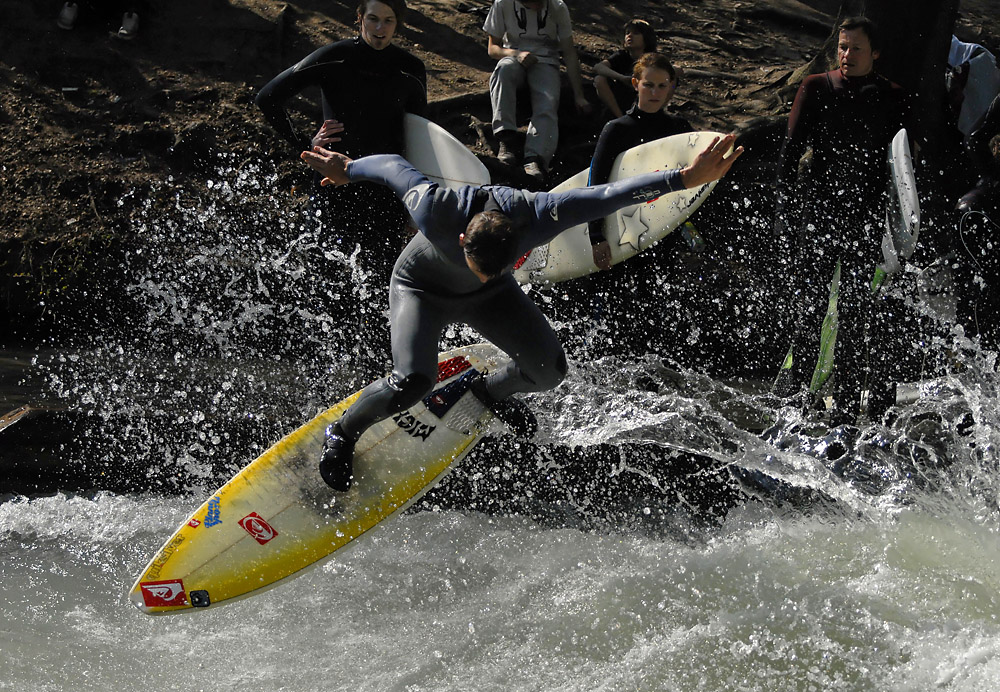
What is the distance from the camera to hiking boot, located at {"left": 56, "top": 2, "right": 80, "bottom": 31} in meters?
8.88

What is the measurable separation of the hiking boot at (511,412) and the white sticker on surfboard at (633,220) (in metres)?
0.99

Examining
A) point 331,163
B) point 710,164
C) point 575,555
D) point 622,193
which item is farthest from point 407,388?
point 710,164

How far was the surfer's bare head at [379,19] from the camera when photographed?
17.6ft

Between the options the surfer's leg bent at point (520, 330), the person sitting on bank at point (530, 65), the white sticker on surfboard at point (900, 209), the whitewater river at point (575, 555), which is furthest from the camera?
the person sitting on bank at point (530, 65)

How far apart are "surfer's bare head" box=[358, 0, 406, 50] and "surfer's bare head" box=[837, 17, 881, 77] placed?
7.28 feet

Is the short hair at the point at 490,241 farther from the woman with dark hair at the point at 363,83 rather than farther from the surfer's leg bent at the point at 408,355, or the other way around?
the woman with dark hair at the point at 363,83

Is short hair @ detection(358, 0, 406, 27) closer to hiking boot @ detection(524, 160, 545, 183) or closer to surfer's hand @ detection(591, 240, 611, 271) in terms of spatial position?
hiking boot @ detection(524, 160, 545, 183)

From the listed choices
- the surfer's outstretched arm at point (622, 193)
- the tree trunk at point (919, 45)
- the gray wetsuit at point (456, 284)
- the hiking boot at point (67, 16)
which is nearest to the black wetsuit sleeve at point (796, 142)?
the surfer's outstretched arm at point (622, 193)

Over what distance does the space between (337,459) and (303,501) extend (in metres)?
0.25

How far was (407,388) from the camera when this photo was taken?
4227mm

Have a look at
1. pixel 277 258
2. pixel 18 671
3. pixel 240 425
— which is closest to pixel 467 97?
pixel 277 258

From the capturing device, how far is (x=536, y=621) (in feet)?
14.8

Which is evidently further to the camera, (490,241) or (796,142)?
(796,142)

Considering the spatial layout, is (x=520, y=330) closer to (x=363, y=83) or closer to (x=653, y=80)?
(x=653, y=80)
